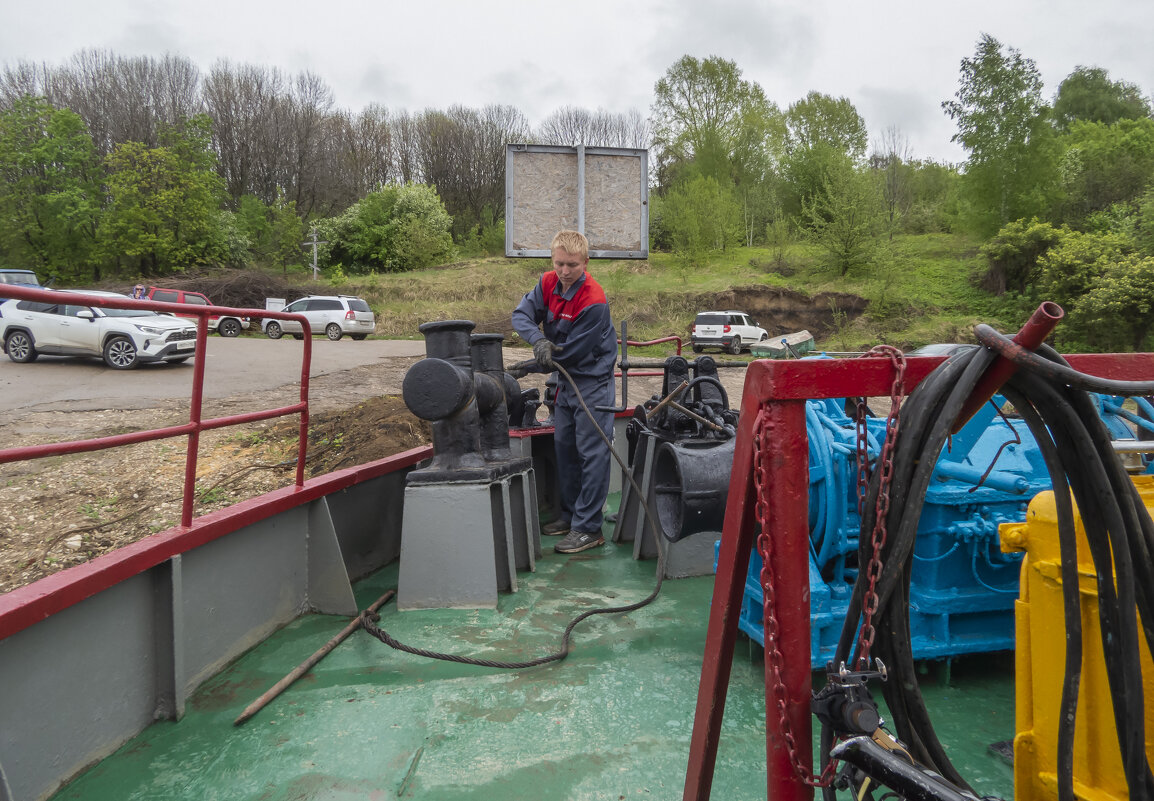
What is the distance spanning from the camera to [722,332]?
76.2 feet

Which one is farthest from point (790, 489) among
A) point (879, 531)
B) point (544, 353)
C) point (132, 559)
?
point (544, 353)

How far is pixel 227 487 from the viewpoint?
6551 millimetres

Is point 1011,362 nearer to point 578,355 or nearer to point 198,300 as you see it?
point 578,355

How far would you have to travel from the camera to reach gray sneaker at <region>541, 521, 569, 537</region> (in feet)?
15.8

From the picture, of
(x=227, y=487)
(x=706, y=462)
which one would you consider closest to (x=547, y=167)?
(x=706, y=462)

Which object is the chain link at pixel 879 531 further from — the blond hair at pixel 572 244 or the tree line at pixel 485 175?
the tree line at pixel 485 175

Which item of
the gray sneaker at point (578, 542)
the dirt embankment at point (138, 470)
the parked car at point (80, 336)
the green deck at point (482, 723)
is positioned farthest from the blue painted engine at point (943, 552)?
the parked car at point (80, 336)

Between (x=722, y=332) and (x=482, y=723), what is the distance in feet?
71.1

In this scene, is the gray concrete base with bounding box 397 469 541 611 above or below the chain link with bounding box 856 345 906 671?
below

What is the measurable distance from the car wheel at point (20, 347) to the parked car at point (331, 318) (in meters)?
9.78

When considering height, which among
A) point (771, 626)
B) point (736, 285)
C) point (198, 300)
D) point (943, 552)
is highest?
point (736, 285)

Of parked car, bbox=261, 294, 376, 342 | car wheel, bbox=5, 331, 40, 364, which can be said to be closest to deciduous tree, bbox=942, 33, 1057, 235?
parked car, bbox=261, 294, 376, 342

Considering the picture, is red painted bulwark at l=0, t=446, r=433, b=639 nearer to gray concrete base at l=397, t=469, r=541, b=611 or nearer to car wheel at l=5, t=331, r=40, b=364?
gray concrete base at l=397, t=469, r=541, b=611

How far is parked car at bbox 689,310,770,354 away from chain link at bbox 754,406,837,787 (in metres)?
21.7
